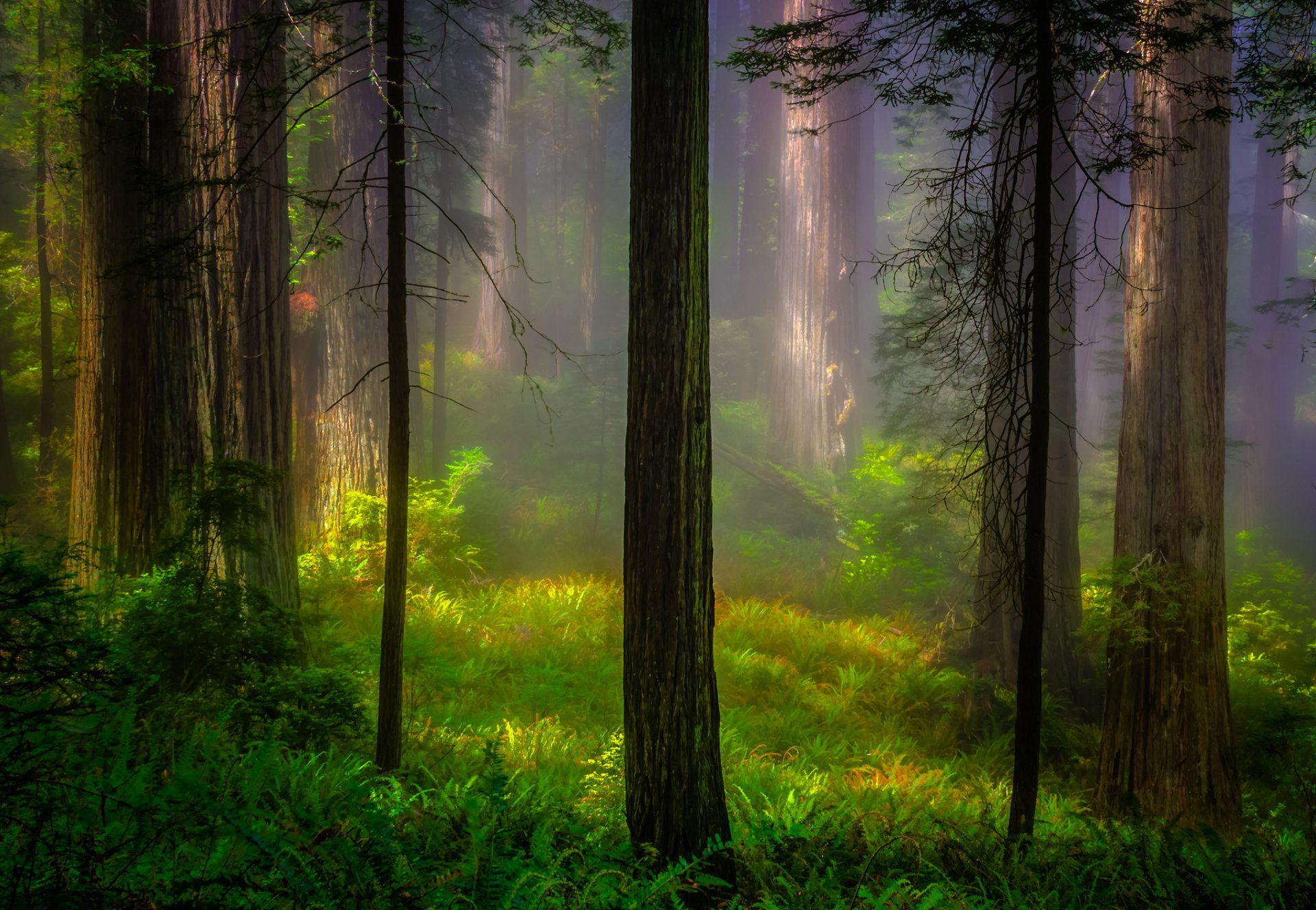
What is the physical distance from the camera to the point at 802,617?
10.7 m

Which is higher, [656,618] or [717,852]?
[656,618]

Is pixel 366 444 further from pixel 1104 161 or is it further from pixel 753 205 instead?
pixel 753 205

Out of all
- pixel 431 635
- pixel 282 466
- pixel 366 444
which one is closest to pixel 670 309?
pixel 282 466

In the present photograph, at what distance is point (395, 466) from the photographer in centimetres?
437

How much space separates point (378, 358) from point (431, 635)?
5.55 m

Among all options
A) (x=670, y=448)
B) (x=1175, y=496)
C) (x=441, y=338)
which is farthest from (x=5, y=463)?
(x=1175, y=496)

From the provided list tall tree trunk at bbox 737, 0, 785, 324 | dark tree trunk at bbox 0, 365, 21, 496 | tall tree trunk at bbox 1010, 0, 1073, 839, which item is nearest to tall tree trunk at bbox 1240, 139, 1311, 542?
tall tree trunk at bbox 737, 0, 785, 324

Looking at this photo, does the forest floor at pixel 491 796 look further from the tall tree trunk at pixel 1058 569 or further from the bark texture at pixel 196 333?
the bark texture at pixel 196 333

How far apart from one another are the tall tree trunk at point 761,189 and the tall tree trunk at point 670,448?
80.5 ft

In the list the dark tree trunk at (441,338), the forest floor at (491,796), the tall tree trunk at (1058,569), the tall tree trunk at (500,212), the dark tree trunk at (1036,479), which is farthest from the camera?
the tall tree trunk at (500,212)

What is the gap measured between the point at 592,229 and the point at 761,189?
7.52 m

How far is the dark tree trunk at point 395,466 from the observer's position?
14.1 ft

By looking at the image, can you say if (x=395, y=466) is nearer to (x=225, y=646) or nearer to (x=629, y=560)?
(x=629, y=560)

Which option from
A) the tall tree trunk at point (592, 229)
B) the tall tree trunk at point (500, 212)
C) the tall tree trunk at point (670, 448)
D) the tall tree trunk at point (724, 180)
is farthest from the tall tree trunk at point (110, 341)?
the tall tree trunk at point (724, 180)
